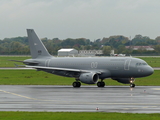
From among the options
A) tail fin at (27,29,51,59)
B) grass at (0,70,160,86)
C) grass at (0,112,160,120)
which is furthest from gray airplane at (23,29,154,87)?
grass at (0,112,160,120)

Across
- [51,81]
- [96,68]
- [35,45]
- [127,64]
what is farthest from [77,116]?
[51,81]

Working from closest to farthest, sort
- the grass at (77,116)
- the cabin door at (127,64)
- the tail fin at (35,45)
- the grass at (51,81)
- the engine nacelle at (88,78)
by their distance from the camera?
the grass at (77,116), the engine nacelle at (88,78), the cabin door at (127,64), the grass at (51,81), the tail fin at (35,45)

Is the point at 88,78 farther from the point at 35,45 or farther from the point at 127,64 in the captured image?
the point at 35,45

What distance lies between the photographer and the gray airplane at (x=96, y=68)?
49.7 m

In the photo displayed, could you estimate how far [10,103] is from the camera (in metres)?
31.0

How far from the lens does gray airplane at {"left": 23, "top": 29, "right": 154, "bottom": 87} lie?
49.7 metres

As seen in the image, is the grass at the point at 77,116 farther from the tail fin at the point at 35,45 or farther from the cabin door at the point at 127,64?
the tail fin at the point at 35,45

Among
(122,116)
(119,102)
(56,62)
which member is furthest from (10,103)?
(56,62)

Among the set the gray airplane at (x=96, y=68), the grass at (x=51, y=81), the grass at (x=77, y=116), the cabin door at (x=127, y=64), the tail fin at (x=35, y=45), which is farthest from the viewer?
the tail fin at (x=35, y=45)

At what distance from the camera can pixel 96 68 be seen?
170 feet

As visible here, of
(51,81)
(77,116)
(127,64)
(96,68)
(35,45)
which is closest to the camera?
(77,116)

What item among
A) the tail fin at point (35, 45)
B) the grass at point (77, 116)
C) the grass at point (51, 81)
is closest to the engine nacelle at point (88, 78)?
the grass at point (51, 81)

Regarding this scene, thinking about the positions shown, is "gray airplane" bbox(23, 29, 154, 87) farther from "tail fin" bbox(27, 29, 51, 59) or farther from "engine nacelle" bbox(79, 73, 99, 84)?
"tail fin" bbox(27, 29, 51, 59)

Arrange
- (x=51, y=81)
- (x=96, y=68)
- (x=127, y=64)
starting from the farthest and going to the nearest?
(x=51, y=81)
(x=96, y=68)
(x=127, y=64)
